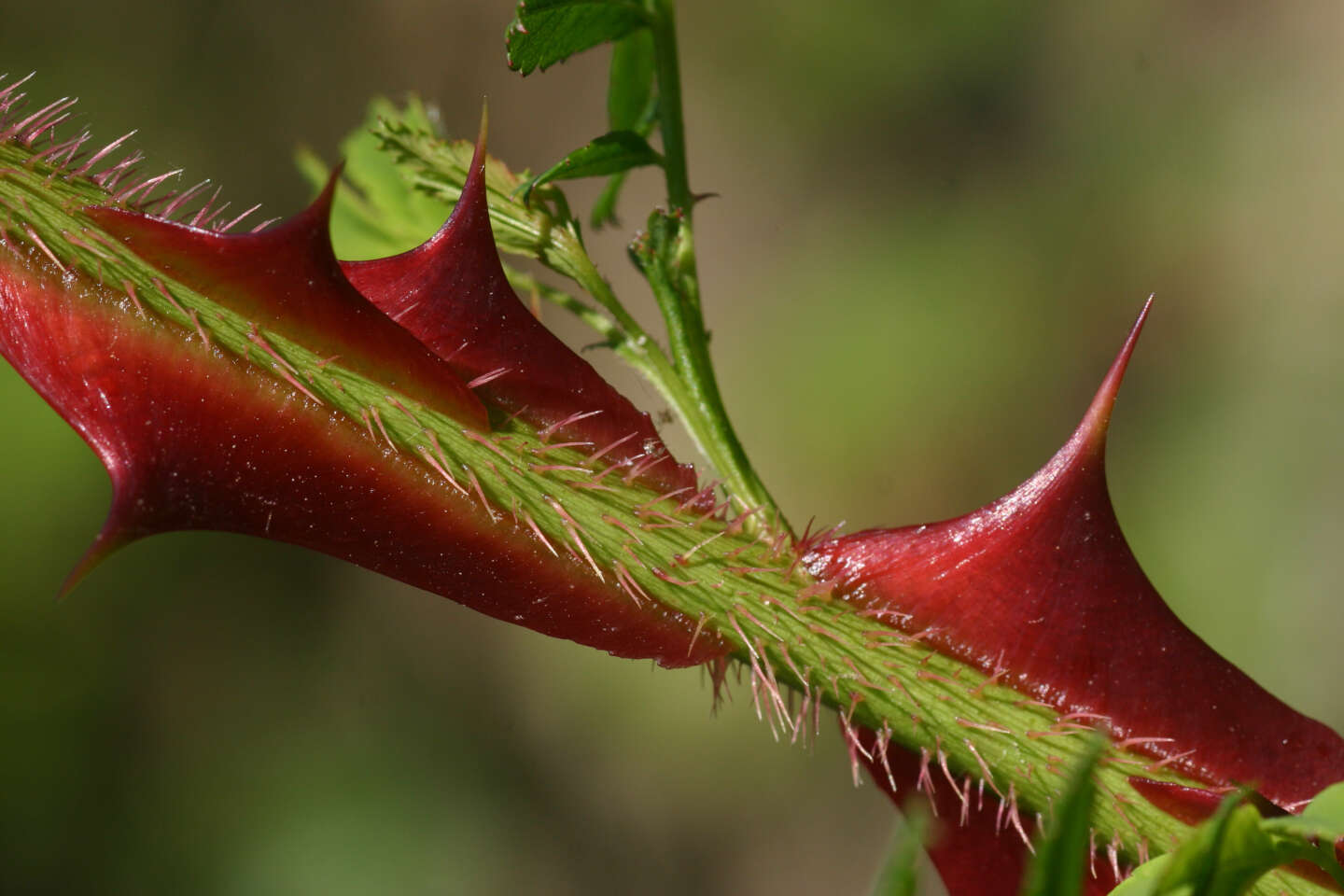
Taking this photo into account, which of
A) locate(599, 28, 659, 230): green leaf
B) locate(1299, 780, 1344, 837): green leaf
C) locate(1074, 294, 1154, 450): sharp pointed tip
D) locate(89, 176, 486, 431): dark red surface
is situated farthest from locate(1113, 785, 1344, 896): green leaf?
locate(599, 28, 659, 230): green leaf

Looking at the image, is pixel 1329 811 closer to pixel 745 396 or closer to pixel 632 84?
pixel 632 84

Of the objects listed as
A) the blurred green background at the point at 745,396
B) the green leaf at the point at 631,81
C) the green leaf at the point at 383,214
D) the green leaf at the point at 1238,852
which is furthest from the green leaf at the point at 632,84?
the blurred green background at the point at 745,396

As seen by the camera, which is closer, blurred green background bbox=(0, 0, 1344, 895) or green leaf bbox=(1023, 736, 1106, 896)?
green leaf bbox=(1023, 736, 1106, 896)

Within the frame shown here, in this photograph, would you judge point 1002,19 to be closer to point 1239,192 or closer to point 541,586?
point 1239,192

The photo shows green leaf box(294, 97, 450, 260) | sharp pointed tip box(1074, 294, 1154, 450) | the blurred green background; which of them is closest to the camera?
sharp pointed tip box(1074, 294, 1154, 450)

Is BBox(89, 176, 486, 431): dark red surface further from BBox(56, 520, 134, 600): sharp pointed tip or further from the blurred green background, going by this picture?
the blurred green background

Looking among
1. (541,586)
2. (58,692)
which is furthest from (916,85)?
(541,586)
